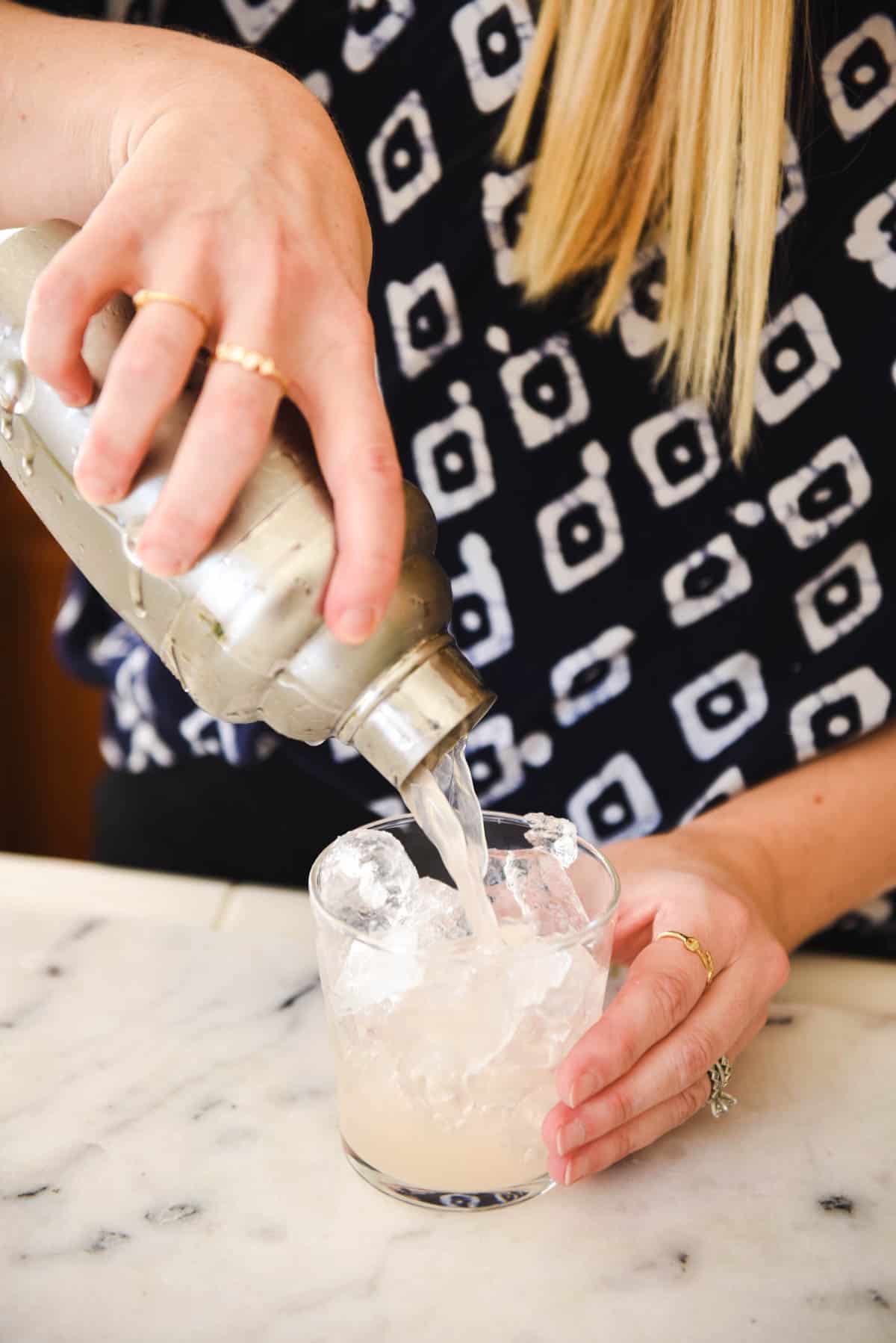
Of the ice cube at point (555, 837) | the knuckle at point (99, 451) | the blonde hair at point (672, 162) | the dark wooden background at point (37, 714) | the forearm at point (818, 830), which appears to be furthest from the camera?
the dark wooden background at point (37, 714)

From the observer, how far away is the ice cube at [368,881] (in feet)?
2.33

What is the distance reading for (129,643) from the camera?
116 centimetres

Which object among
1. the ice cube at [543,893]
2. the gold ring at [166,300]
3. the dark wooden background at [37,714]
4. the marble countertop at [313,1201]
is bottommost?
the dark wooden background at [37,714]

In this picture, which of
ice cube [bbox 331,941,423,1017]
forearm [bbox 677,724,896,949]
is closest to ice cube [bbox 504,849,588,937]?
ice cube [bbox 331,941,423,1017]

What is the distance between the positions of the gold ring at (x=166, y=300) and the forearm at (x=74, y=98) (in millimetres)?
167

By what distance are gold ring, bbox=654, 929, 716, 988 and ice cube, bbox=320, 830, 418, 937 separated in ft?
0.57

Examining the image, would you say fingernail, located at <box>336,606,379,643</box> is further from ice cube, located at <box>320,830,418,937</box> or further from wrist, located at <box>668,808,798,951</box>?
wrist, located at <box>668,808,798,951</box>

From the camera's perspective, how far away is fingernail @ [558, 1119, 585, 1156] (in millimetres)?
671

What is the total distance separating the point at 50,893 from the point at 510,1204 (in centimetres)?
47

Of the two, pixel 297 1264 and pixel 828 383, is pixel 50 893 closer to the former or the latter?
pixel 297 1264

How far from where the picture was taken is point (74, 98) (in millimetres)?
698

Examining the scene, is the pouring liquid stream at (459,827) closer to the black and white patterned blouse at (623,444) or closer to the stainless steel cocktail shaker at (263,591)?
the stainless steel cocktail shaker at (263,591)

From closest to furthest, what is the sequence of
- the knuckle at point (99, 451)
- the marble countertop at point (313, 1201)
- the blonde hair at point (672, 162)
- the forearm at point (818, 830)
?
A: the knuckle at point (99, 451) < the marble countertop at point (313, 1201) < the blonde hair at point (672, 162) < the forearm at point (818, 830)

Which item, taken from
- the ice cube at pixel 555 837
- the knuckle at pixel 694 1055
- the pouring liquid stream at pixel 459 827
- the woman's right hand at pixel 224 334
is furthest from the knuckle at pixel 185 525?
the knuckle at pixel 694 1055
